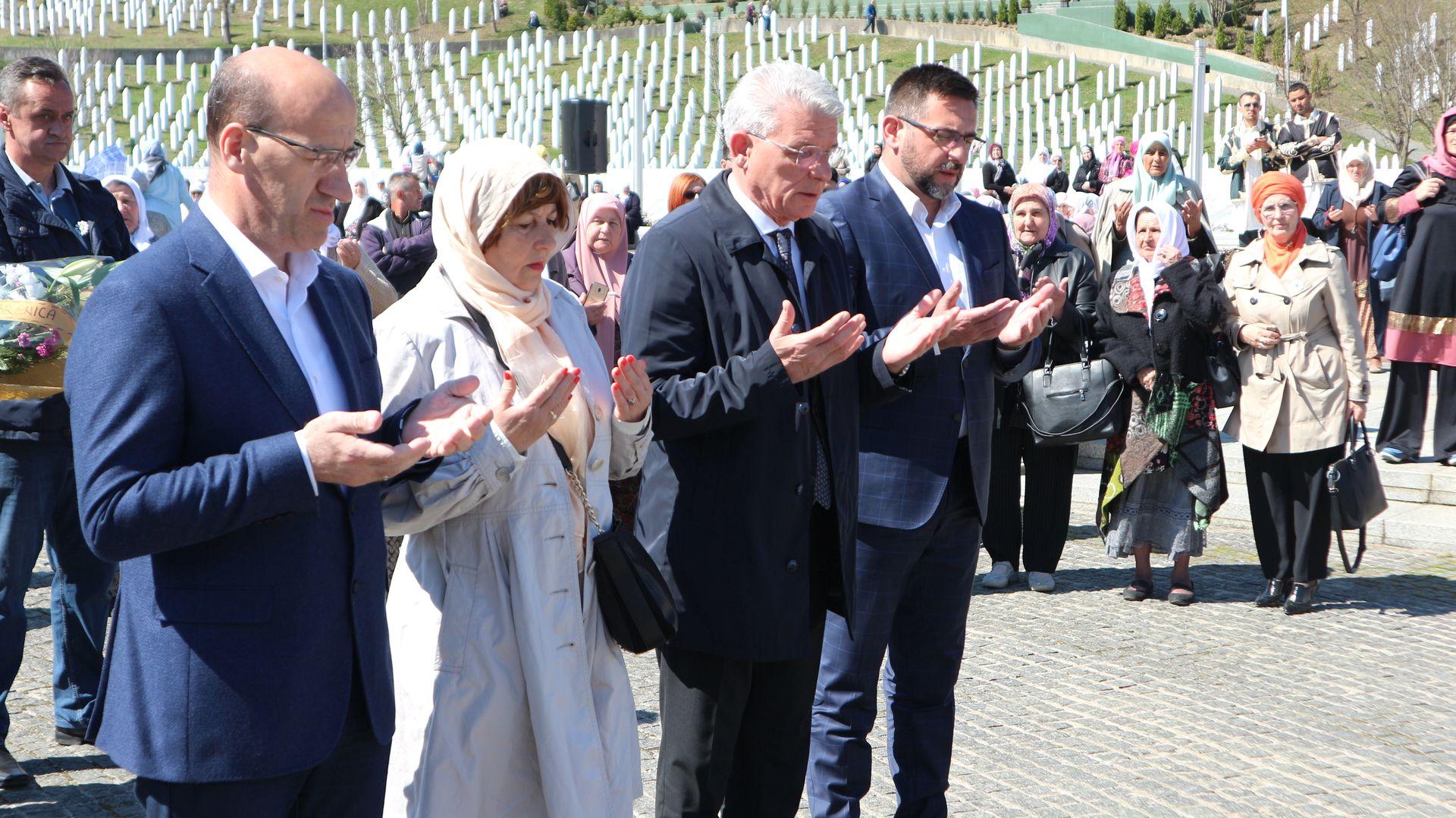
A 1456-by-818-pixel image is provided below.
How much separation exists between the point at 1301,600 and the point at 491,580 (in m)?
5.32

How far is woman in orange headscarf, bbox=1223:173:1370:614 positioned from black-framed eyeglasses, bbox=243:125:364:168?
5.64 metres

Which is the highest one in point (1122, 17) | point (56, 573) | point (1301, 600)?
point (1122, 17)

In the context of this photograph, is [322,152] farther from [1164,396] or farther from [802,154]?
[1164,396]

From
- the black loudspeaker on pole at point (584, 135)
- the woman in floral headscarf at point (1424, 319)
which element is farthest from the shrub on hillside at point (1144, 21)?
the woman in floral headscarf at point (1424, 319)

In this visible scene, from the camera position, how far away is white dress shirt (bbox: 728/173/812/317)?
11.3ft

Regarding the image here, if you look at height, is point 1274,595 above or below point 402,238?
below

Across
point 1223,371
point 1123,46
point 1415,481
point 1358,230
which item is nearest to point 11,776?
point 1223,371

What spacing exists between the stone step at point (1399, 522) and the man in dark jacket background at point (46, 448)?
18.4 ft

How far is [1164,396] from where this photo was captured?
7211 mm

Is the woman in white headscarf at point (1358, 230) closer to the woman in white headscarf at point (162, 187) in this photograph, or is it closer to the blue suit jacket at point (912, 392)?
the woman in white headscarf at point (162, 187)

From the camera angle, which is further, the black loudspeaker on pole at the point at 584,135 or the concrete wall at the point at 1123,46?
the concrete wall at the point at 1123,46

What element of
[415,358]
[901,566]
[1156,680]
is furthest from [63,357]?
[1156,680]

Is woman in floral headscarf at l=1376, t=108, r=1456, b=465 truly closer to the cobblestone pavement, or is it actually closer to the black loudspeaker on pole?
the cobblestone pavement

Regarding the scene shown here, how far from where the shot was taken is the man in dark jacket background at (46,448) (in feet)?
14.5
